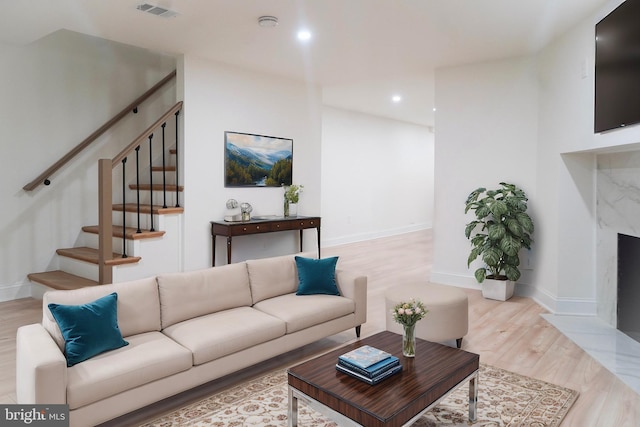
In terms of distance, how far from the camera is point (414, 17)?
3895 millimetres

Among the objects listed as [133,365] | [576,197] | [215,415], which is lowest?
[215,415]

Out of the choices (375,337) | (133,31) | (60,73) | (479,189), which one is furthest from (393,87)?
(375,337)

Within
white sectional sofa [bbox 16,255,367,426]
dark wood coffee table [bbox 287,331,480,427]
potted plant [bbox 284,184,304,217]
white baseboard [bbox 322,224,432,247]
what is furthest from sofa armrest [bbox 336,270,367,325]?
white baseboard [bbox 322,224,432,247]

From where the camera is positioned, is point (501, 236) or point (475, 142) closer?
point (501, 236)

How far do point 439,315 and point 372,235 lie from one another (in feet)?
21.3

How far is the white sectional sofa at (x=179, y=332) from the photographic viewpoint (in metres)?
2.08

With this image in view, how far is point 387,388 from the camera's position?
203 cm

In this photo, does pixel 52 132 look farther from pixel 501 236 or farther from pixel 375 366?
pixel 501 236

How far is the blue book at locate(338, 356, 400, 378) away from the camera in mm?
2084

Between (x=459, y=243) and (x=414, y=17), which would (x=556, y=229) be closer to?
(x=459, y=243)

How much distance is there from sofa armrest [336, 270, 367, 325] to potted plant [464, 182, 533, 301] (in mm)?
1928

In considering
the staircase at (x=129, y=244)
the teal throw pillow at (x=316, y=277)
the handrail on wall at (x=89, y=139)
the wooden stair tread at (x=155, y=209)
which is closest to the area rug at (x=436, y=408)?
the teal throw pillow at (x=316, y=277)

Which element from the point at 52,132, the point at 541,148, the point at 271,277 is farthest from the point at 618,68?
the point at 52,132

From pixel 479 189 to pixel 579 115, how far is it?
1.36 m
